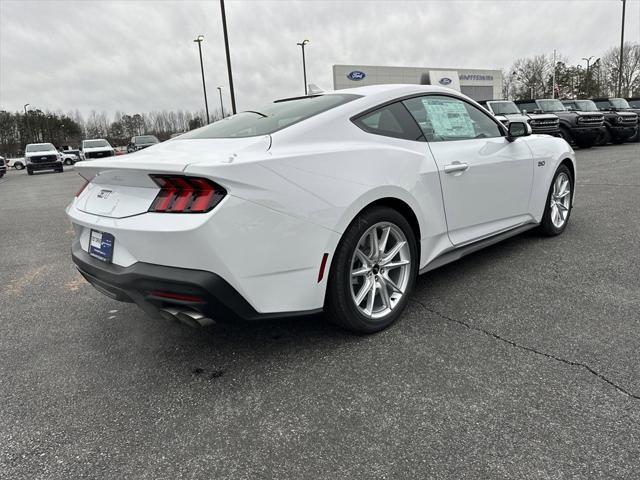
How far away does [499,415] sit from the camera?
204cm

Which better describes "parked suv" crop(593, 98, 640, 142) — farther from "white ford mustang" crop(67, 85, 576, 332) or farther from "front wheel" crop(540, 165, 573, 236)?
"white ford mustang" crop(67, 85, 576, 332)

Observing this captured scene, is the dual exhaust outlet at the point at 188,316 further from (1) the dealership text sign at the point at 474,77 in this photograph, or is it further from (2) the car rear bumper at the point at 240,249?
(1) the dealership text sign at the point at 474,77

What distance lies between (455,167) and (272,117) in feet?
4.24

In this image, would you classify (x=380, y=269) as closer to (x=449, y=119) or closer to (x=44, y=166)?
(x=449, y=119)

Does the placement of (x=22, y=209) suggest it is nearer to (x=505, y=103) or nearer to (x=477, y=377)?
(x=477, y=377)

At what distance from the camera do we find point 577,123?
A: 15.5 m

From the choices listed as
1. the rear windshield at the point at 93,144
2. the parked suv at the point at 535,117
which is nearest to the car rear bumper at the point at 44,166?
the rear windshield at the point at 93,144

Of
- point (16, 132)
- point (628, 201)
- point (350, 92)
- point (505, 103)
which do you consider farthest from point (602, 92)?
point (16, 132)

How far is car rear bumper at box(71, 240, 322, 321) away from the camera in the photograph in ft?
7.05

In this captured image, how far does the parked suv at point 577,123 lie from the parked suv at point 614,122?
1.89ft

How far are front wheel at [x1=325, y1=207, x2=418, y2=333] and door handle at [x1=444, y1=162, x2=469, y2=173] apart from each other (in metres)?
0.54

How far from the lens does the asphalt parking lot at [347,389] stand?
183 centimetres

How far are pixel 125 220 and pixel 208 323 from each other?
66 cm

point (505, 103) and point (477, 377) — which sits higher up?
point (505, 103)
